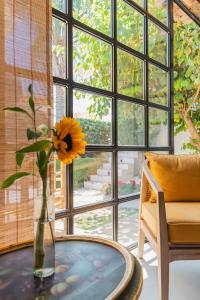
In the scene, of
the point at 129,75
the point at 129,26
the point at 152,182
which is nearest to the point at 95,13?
the point at 129,26

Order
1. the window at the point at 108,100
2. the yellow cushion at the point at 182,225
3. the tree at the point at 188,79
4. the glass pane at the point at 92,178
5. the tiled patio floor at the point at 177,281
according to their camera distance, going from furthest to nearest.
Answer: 1. the tree at the point at 188,79
2. the glass pane at the point at 92,178
3. the window at the point at 108,100
4. the tiled patio floor at the point at 177,281
5. the yellow cushion at the point at 182,225

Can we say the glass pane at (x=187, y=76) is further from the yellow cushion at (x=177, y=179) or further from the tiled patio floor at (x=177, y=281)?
the tiled patio floor at (x=177, y=281)

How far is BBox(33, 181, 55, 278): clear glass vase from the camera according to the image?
79 centimetres

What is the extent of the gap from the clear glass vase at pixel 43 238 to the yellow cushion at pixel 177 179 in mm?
1203

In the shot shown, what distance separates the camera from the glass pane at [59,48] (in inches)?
63.4

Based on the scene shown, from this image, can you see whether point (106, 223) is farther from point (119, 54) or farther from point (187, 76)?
point (187, 76)

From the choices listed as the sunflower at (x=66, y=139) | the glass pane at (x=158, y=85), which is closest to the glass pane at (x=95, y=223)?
the sunflower at (x=66, y=139)

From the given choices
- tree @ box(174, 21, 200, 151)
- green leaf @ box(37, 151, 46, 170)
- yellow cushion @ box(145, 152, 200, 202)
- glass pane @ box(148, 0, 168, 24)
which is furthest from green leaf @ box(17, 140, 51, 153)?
tree @ box(174, 21, 200, 151)

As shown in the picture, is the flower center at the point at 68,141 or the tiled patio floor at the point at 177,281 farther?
the tiled patio floor at the point at 177,281

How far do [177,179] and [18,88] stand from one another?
1.22 metres

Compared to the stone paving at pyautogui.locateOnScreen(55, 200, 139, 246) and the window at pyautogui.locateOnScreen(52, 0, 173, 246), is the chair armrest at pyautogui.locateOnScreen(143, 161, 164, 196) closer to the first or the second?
the window at pyautogui.locateOnScreen(52, 0, 173, 246)

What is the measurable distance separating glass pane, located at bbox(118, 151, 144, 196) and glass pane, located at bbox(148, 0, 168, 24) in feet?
4.40

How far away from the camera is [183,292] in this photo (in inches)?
62.0

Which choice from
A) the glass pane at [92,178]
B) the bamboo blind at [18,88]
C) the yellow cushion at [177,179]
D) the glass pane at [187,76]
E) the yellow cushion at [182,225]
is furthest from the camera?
the glass pane at [187,76]
